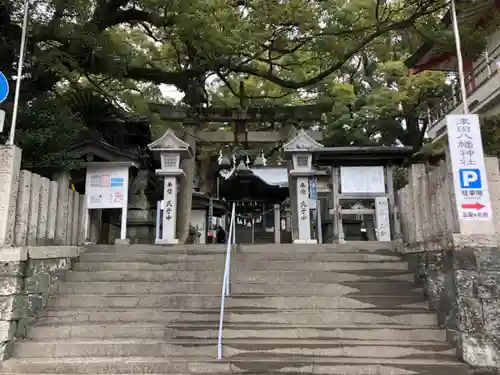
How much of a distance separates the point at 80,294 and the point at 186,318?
191 cm

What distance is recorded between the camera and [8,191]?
5102mm

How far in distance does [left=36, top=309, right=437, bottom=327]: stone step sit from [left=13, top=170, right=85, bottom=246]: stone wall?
130 centimetres

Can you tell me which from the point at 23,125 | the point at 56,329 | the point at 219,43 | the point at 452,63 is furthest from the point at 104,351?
the point at 452,63

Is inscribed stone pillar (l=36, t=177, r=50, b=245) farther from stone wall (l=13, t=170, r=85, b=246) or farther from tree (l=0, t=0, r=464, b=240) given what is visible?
tree (l=0, t=0, r=464, b=240)

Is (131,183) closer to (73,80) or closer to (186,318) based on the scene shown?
(73,80)

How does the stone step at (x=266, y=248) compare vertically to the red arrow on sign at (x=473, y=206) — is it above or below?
below

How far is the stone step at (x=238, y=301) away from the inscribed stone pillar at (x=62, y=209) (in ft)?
3.89

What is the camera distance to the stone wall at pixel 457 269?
4.71 m

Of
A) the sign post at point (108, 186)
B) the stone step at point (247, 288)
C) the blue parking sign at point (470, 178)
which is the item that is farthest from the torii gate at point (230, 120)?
the blue parking sign at point (470, 178)

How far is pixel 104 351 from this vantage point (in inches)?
194

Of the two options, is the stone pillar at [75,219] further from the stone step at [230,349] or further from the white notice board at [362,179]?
the white notice board at [362,179]

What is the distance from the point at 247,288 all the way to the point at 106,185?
472 centimetres

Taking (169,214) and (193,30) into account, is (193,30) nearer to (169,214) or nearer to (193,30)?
(193,30)

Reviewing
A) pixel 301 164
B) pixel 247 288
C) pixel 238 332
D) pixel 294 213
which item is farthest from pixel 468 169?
pixel 294 213
